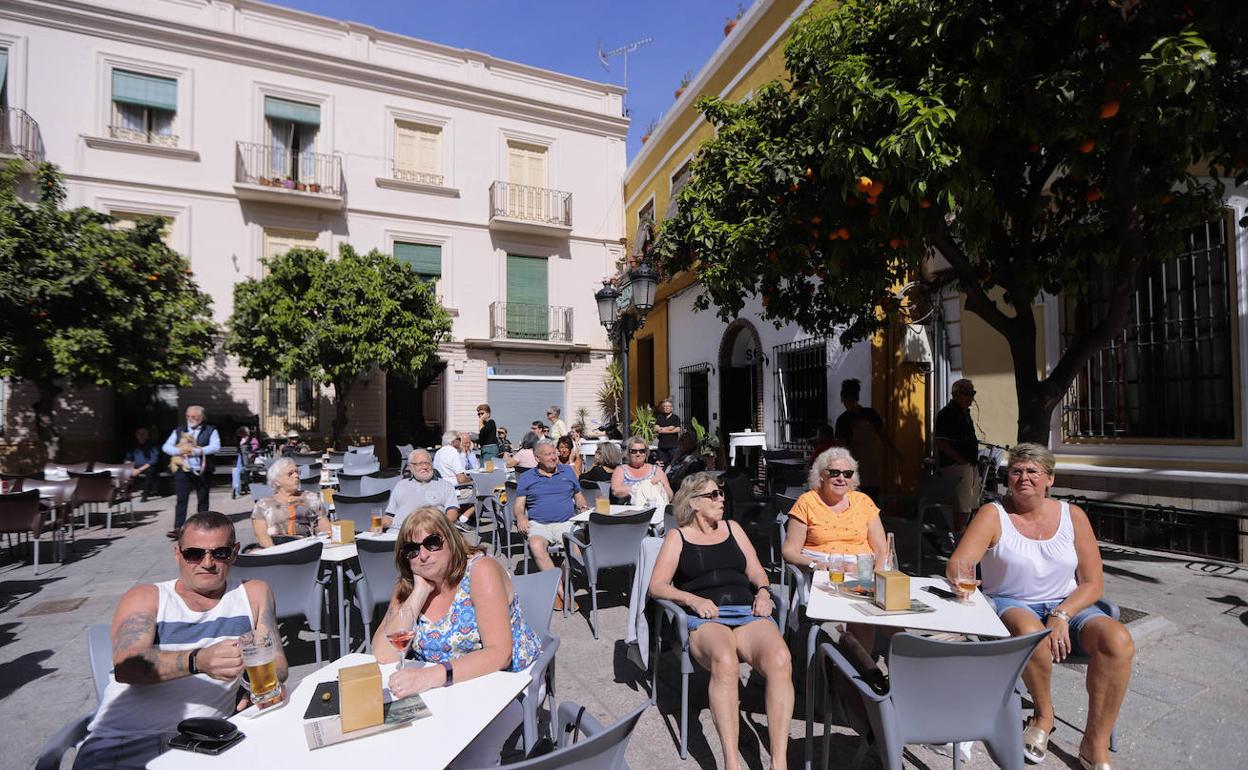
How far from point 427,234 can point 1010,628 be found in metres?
16.7

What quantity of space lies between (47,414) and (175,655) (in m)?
13.1

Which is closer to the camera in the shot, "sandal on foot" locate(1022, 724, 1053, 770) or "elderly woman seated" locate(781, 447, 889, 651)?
"sandal on foot" locate(1022, 724, 1053, 770)

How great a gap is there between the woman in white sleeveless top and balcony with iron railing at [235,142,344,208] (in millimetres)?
16013

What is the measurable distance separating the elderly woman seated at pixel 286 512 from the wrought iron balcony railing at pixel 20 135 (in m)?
14.1

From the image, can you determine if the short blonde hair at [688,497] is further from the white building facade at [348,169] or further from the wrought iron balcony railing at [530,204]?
the wrought iron balcony railing at [530,204]

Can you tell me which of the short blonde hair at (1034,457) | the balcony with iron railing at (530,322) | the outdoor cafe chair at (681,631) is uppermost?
the balcony with iron railing at (530,322)

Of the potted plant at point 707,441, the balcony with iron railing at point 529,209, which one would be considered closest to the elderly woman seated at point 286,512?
the potted plant at point 707,441

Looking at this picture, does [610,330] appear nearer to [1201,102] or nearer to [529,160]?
[1201,102]

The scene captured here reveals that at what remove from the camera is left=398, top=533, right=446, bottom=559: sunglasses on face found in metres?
2.36

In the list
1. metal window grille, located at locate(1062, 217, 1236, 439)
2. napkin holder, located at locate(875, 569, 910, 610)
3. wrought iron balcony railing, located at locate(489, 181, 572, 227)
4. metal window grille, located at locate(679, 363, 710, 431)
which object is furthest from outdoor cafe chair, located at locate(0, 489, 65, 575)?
wrought iron balcony railing, located at locate(489, 181, 572, 227)

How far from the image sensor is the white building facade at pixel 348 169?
1388 cm

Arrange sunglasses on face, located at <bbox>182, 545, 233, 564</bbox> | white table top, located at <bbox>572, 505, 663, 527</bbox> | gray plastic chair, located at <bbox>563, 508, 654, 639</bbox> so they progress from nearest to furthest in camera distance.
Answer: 1. sunglasses on face, located at <bbox>182, 545, 233, 564</bbox>
2. gray plastic chair, located at <bbox>563, 508, 654, 639</bbox>
3. white table top, located at <bbox>572, 505, 663, 527</bbox>

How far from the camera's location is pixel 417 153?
1711 cm

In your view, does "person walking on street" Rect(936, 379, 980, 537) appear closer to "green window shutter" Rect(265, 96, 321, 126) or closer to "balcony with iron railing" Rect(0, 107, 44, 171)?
"green window shutter" Rect(265, 96, 321, 126)
